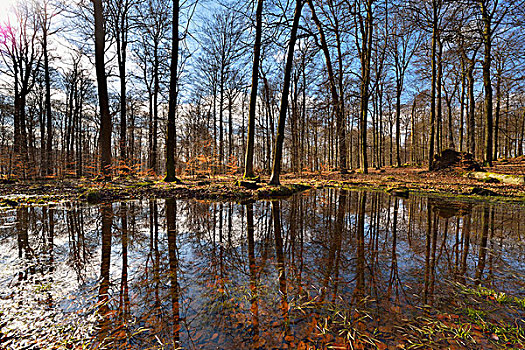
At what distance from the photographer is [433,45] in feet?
46.3

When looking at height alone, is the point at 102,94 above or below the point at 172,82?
below

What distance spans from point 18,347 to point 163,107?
23725mm

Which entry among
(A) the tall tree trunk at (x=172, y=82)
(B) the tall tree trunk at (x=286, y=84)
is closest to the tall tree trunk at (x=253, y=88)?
(B) the tall tree trunk at (x=286, y=84)

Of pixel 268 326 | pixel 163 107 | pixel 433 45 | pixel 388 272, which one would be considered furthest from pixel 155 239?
pixel 163 107

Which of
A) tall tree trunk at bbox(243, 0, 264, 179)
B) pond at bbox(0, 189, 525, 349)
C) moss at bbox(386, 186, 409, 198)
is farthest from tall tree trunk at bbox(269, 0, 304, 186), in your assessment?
pond at bbox(0, 189, 525, 349)

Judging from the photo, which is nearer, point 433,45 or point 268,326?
point 268,326

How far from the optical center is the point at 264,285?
247 cm

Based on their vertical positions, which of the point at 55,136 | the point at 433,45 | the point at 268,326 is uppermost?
the point at 433,45

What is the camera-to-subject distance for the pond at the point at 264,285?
170cm

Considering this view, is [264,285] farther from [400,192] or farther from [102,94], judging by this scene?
[102,94]

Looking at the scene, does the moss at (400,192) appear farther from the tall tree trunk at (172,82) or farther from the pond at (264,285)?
the tall tree trunk at (172,82)

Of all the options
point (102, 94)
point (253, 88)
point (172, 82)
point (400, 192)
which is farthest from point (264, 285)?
point (102, 94)

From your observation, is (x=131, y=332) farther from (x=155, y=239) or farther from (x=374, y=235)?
(x=374, y=235)

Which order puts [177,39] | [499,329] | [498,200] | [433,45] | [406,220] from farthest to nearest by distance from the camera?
[433,45], [177,39], [498,200], [406,220], [499,329]
